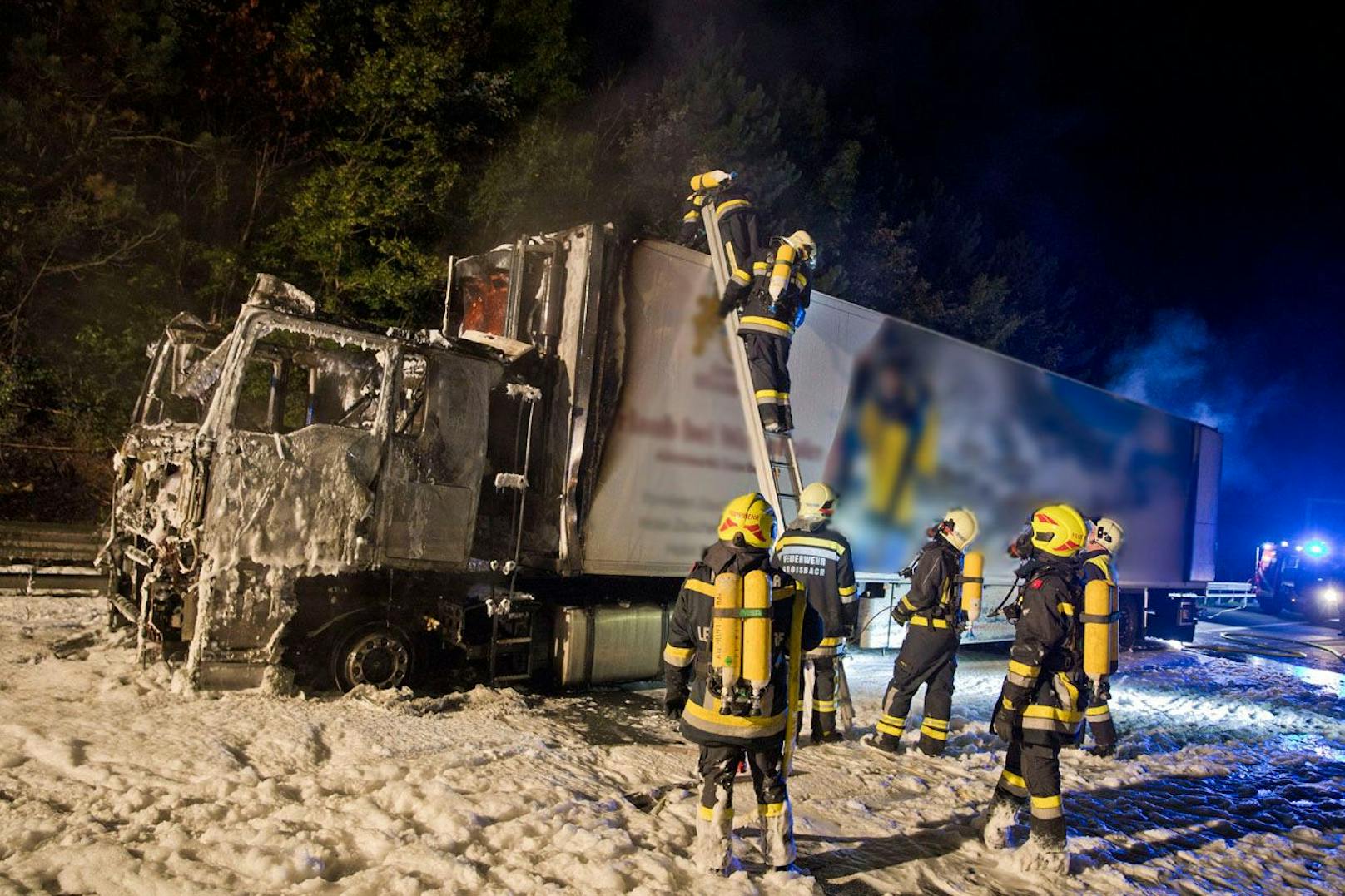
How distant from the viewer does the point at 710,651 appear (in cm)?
351

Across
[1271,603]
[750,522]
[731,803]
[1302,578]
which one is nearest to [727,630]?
[750,522]

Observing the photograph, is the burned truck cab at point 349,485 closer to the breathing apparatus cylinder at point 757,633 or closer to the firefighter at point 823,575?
the firefighter at point 823,575

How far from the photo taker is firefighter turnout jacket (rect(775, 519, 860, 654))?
5.46m

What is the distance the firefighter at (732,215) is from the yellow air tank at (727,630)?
10.7 feet

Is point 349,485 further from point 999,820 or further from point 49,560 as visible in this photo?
point 49,560

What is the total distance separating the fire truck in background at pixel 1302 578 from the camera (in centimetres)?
1925

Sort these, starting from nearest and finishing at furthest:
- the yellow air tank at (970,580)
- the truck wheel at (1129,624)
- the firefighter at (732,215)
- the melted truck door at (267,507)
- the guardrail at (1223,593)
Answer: the melted truck door at (267,507), the yellow air tank at (970,580), the firefighter at (732,215), the truck wheel at (1129,624), the guardrail at (1223,593)

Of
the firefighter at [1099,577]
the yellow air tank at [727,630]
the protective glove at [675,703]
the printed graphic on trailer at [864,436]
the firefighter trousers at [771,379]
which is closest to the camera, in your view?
the yellow air tank at [727,630]

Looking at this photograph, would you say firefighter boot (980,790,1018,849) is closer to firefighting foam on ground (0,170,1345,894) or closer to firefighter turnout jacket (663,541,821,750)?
firefighting foam on ground (0,170,1345,894)

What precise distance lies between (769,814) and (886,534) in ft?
15.7

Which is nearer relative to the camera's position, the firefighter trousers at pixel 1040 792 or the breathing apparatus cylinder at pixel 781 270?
the firefighter trousers at pixel 1040 792

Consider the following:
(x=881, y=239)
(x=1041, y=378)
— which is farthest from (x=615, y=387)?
(x=881, y=239)

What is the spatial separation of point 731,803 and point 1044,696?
1837 mm

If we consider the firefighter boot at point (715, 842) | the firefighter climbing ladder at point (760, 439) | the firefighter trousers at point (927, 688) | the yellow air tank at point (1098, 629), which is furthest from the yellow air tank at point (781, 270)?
the firefighter boot at point (715, 842)
